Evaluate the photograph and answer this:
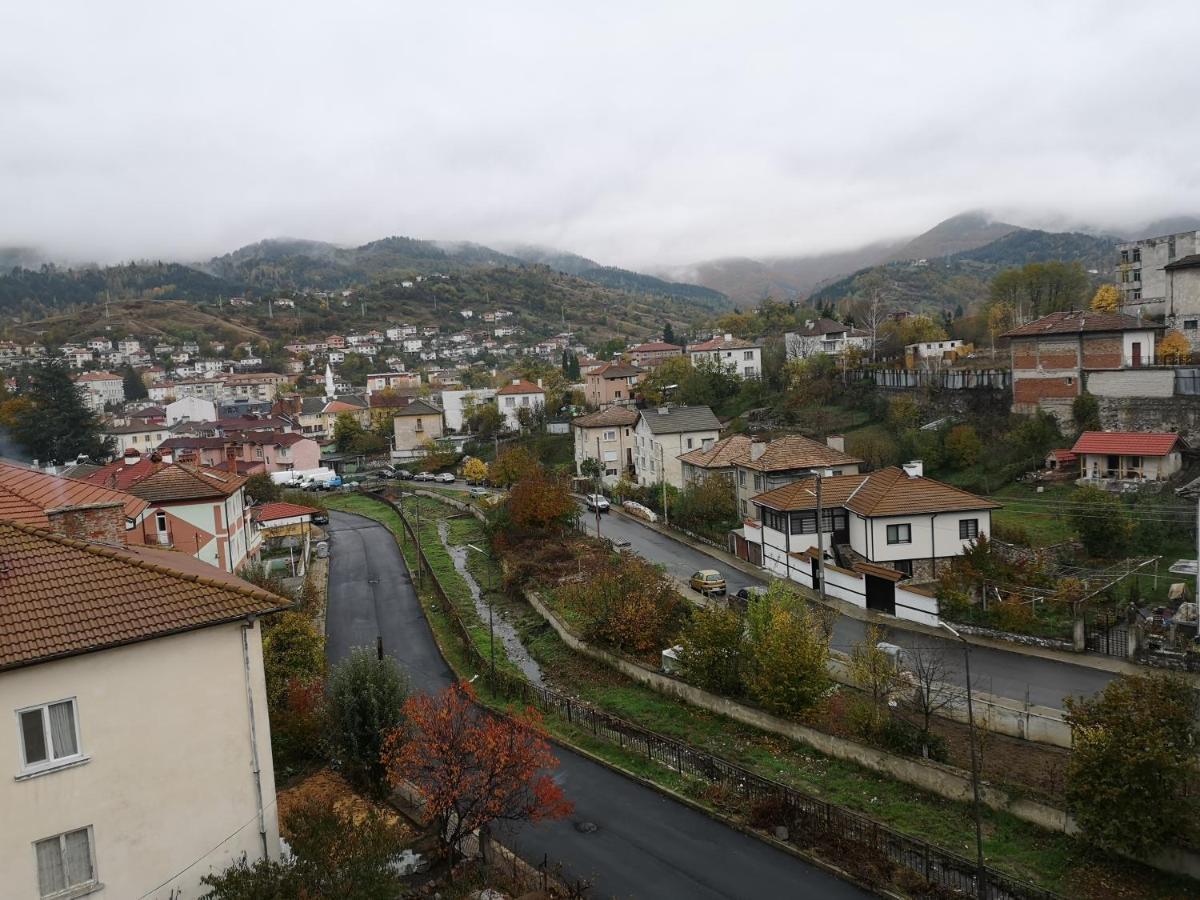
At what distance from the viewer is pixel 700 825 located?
756 inches

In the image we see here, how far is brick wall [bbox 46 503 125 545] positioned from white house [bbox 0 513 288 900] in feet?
9.18

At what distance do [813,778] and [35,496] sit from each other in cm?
1877

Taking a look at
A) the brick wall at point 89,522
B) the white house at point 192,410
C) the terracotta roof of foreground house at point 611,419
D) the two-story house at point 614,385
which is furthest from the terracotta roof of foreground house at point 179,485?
the white house at point 192,410

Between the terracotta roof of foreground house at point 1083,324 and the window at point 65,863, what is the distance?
174 ft

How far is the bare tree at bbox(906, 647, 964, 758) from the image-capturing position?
21422 mm

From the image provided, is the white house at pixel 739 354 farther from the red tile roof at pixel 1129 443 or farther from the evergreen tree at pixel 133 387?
the evergreen tree at pixel 133 387

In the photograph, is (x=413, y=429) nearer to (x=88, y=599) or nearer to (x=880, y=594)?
(x=880, y=594)

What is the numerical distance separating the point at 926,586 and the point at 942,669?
8.46 m

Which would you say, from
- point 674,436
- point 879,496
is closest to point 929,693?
point 879,496

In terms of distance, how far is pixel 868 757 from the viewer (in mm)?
20719

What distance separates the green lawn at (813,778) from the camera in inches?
626

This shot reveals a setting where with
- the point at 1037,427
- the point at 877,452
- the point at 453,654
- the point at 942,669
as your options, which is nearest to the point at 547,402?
the point at 877,452

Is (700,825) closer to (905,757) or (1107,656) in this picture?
A: (905,757)

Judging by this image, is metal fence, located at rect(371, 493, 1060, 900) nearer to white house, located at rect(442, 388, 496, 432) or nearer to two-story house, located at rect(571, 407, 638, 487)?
two-story house, located at rect(571, 407, 638, 487)
